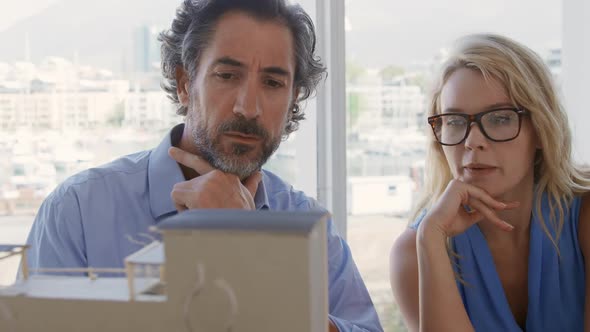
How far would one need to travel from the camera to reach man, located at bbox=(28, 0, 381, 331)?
1.35 metres

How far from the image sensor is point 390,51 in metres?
2.57

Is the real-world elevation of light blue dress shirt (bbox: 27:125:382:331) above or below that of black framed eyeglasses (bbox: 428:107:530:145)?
below

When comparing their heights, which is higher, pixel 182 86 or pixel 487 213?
pixel 182 86

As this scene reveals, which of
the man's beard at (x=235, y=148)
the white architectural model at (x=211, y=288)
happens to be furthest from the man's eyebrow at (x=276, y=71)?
the white architectural model at (x=211, y=288)

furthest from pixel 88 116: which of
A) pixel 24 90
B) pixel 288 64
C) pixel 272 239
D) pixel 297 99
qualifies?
pixel 272 239

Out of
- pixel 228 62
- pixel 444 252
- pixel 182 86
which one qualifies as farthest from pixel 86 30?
pixel 444 252

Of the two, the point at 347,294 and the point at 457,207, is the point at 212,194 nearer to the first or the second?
the point at 347,294

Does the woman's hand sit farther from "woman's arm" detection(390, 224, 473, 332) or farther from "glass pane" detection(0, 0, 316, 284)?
"glass pane" detection(0, 0, 316, 284)

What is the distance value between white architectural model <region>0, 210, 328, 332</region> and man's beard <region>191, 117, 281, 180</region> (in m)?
0.83

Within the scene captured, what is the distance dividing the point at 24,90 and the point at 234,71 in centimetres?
132

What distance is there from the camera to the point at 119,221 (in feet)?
4.62

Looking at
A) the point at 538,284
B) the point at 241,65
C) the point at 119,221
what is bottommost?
the point at 538,284

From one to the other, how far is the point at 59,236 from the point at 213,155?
1.33 ft

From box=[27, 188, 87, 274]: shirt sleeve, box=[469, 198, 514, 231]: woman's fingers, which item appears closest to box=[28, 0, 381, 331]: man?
box=[27, 188, 87, 274]: shirt sleeve
